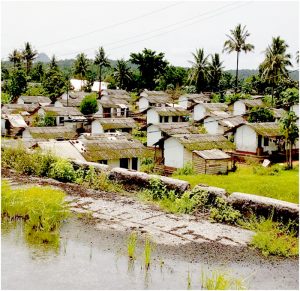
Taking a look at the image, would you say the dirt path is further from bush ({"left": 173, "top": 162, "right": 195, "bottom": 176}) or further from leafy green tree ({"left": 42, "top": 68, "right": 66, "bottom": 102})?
leafy green tree ({"left": 42, "top": 68, "right": 66, "bottom": 102})

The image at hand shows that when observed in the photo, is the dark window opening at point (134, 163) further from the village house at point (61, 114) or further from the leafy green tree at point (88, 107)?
the leafy green tree at point (88, 107)

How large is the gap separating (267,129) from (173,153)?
31.6 feet

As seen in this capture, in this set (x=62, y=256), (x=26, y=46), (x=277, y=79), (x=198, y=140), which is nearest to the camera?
(x=62, y=256)

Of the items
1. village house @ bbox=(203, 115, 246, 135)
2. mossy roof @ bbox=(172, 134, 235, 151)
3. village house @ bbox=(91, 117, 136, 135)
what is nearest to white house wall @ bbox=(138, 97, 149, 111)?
village house @ bbox=(203, 115, 246, 135)

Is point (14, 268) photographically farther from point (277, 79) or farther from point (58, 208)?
point (277, 79)

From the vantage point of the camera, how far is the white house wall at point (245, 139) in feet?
124

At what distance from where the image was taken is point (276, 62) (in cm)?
5381

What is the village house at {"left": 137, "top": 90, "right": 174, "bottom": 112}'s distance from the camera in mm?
60250

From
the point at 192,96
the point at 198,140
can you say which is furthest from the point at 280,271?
the point at 192,96

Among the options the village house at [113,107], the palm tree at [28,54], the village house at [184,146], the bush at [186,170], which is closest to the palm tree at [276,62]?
the village house at [113,107]

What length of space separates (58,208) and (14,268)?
1799 millimetres

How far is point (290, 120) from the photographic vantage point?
3462cm

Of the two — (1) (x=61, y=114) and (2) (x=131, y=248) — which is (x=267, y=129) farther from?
(2) (x=131, y=248)

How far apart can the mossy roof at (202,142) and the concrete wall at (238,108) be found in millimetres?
19603
